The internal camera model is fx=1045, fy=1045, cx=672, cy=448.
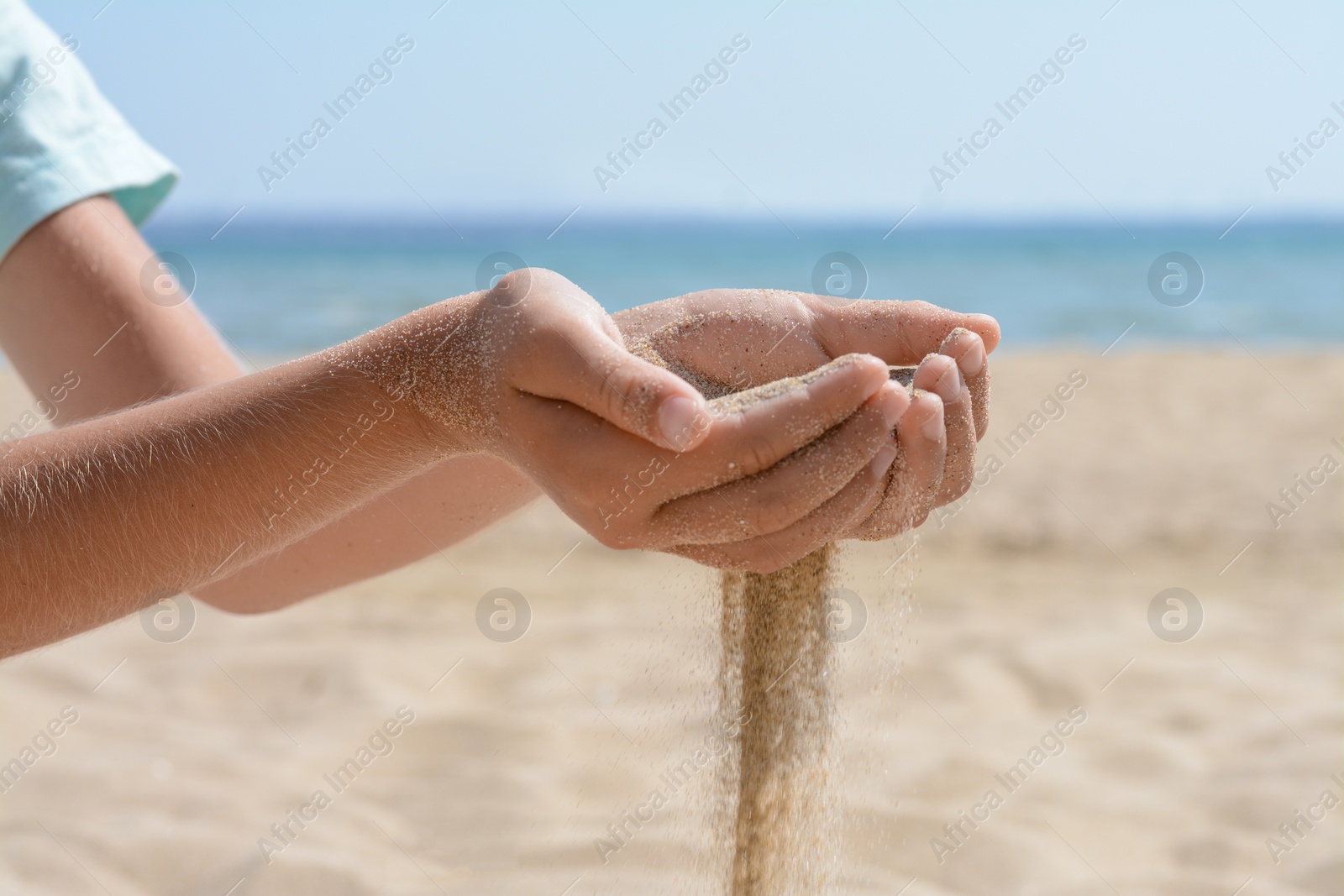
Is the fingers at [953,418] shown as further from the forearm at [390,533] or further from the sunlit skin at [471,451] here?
the forearm at [390,533]

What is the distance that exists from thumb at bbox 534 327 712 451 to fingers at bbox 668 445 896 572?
217mm

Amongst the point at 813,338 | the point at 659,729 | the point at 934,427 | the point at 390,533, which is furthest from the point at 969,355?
the point at 659,729

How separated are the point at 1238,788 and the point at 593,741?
163 cm

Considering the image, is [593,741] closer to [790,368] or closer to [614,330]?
[790,368]

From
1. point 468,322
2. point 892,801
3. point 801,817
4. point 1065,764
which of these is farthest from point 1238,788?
point 468,322

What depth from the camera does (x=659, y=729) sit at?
290 centimetres

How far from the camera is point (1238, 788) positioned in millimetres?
2568

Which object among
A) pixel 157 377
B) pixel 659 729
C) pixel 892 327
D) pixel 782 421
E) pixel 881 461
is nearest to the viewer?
pixel 782 421

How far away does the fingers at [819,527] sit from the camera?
145 centimetres

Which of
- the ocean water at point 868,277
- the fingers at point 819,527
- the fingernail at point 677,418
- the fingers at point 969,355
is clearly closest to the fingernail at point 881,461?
the fingers at point 819,527

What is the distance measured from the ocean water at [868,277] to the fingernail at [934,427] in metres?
2.21

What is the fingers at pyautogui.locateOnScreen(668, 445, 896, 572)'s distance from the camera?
1.45 meters

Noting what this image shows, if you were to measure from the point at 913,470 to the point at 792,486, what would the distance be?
0.77 ft

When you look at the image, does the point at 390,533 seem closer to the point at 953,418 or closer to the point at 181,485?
the point at 181,485
